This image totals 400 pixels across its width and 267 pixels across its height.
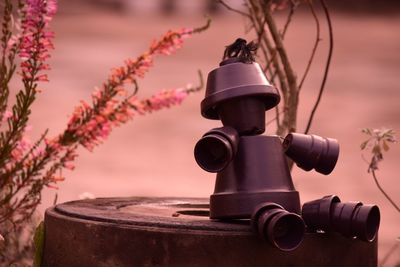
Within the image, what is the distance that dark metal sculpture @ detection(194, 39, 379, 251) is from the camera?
956 millimetres

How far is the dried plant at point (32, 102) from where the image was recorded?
112cm

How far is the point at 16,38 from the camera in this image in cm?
123

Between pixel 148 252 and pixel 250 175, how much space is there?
0.67 feet

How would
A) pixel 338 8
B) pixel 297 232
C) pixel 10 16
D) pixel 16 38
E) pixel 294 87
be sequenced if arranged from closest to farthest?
1. pixel 297 232
2. pixel 10 16
3. pixel 16 38
4. pixel 294 87
5. pixel 338 8

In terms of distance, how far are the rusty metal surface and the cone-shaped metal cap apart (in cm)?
20

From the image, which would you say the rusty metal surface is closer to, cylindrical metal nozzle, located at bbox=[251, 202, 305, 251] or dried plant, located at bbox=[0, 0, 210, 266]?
cylindrical metal nozzle, located at bbox=[251, 202, 305, 251]

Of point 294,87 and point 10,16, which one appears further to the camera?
point 294,87

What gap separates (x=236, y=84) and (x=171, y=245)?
0.28 metres

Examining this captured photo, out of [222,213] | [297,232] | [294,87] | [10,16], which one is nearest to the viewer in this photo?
[297,232]

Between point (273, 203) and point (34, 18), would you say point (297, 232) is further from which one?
point (34, 18)

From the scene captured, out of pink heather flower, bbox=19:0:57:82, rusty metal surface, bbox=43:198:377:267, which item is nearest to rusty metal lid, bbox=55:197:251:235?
rusty metal surface, bbox=43:198:377:267

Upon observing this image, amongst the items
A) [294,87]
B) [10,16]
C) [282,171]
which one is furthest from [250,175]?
[294,87]

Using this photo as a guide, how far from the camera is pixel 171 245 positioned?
0.92 m

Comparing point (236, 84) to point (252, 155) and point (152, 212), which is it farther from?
point (152, 212)
